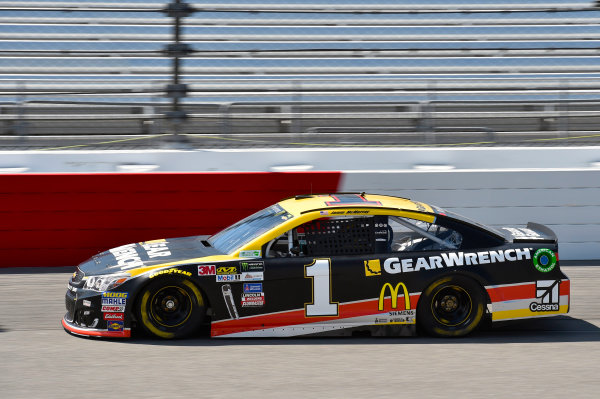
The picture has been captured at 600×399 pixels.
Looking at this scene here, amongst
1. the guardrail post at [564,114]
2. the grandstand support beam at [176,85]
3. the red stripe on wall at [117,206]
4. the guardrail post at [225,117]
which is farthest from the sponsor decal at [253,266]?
the guardrail post at [564,114]

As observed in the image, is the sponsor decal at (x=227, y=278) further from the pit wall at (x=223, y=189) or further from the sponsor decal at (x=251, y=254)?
the pit wall at (x=223, y=189)

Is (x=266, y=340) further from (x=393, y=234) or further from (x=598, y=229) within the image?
(x=598, y=229)

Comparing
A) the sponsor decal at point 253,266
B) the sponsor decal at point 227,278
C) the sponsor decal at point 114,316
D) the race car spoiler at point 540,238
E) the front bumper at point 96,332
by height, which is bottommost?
the front bumper at point 96,332

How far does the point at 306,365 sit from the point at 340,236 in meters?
1.19

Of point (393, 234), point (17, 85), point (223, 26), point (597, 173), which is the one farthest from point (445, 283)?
point (223, 26)

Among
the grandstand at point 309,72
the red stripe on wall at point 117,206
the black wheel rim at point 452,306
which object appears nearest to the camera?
the black wheel rim at point 452,306

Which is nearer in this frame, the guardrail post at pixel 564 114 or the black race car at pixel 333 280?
the black race car at pixel 333 280

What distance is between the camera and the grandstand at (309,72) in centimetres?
1092

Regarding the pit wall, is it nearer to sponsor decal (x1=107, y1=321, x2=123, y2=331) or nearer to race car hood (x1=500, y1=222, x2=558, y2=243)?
race car hood (x1=500, y1=222, x2=558, y2=243)

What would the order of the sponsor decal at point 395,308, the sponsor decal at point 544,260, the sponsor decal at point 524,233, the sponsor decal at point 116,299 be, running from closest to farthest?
the sponsor decal at point 116,299 < the sponsor decal at point 395,308 < the sponsor decal at point 544,260 < the sponsor decal at point 524,233

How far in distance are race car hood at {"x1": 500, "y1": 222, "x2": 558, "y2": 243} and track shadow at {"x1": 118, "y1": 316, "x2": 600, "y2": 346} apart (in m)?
0.64

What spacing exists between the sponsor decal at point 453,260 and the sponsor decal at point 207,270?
4.24 feet

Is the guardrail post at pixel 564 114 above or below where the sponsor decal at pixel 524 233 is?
above

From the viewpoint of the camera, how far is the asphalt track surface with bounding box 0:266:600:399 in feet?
15.6
